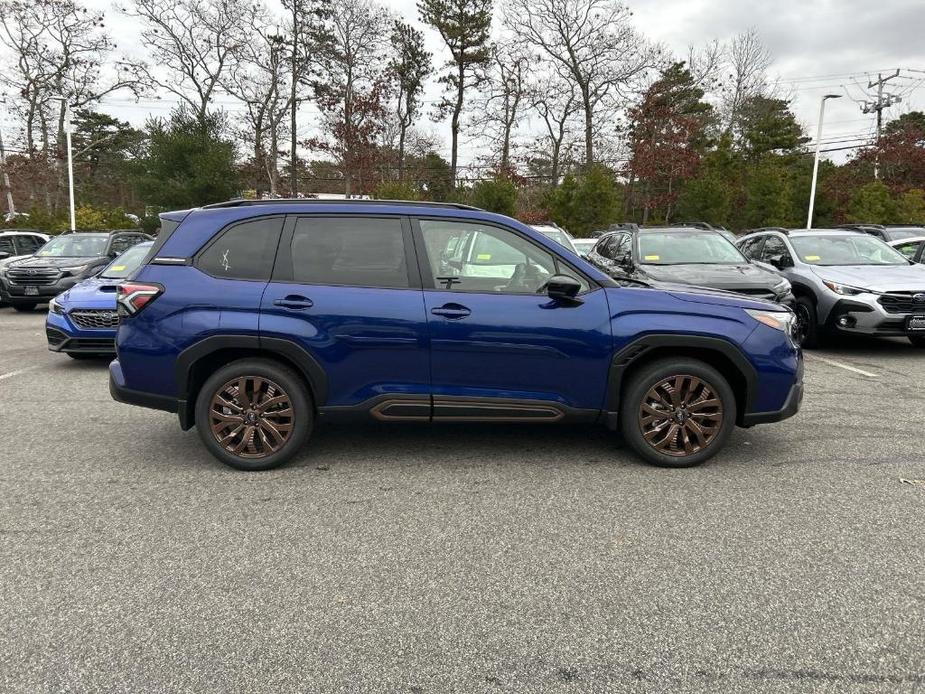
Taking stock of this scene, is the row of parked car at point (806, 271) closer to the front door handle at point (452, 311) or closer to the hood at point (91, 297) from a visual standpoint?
the front door handle at point (452, 311)

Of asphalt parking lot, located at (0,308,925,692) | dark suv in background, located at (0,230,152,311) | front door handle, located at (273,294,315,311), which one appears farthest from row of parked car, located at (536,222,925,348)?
dark suv in background, located at (0,230,152,311)

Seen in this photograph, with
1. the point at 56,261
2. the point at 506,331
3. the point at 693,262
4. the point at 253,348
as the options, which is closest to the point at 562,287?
the point at 506,331

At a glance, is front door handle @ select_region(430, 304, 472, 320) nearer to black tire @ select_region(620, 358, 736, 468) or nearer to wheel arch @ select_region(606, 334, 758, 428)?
wheel arch @ select_region(606, 334, 758, 428)

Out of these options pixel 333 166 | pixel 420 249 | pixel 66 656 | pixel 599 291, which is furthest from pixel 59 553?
pixel 333 166

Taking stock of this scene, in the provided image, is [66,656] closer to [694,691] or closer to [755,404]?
[694,691]

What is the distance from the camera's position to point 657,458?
4.41m

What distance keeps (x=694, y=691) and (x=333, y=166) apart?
35.5 m

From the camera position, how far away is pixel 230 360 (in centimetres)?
440

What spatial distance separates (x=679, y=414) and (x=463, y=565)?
2.01 m

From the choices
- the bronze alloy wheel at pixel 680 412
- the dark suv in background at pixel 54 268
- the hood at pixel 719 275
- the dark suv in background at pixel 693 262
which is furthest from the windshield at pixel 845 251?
the dark suv in background at pixel 54 268

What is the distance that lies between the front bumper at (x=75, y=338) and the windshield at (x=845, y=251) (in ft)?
31.0

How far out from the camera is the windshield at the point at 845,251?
9.34 metres

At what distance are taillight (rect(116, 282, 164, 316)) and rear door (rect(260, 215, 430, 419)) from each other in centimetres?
73

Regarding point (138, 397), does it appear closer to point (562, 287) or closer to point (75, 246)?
point (562, 287)
